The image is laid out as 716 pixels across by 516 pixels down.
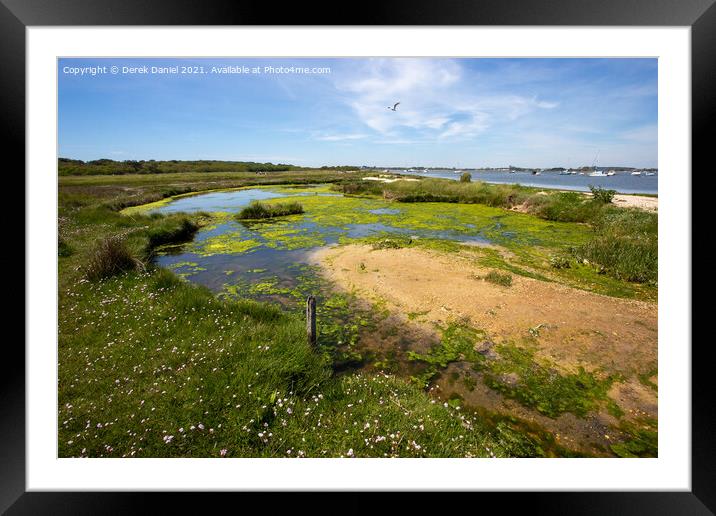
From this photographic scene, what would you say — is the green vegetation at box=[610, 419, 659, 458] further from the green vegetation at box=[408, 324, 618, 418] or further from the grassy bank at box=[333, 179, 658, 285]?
the grassy bank at box=[333, 179, 658, 285]

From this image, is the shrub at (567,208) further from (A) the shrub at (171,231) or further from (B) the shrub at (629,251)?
(A) the shrub at (171,231)

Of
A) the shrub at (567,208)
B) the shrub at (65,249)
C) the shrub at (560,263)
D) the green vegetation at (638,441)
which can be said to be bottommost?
the green vegetation at (638,441)

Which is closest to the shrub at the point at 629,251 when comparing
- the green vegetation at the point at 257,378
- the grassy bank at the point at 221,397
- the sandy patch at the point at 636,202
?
the green vegetation at the point at 257,378

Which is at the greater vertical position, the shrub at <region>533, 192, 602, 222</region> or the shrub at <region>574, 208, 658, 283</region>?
the shrub at <region>533, 192, 602, 222</region>

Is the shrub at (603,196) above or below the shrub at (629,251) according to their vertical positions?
above

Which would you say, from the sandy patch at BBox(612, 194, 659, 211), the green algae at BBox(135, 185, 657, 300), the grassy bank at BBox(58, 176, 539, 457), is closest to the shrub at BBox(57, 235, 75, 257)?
Result: the green algae at BBox(135, 185, 657, 300)
